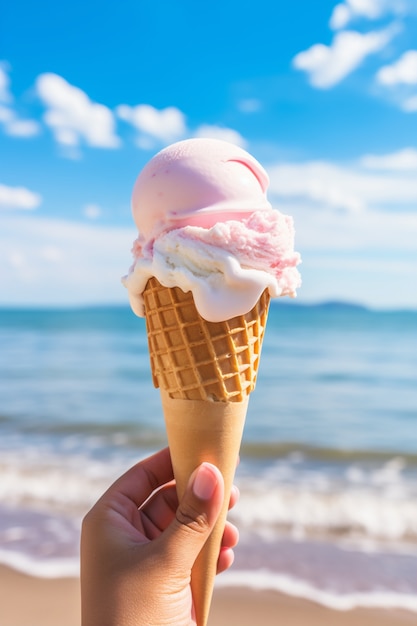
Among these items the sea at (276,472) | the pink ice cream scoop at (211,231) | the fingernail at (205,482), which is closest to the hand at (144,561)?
the fingernail at (205,482)

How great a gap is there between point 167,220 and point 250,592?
2670mm

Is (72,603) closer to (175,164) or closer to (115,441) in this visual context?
(175,164)

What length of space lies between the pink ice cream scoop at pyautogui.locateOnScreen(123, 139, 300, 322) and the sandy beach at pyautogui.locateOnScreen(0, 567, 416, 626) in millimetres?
2254

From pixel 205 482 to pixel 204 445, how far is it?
138mm

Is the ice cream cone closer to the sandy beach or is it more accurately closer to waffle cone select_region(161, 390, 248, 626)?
waffle cone select_region(161, 390, 248, 626)

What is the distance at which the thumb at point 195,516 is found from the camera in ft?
6.64

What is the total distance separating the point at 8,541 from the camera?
443cm

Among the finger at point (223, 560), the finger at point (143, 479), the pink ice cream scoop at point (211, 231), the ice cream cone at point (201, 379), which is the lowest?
the finger at point (223, 560)

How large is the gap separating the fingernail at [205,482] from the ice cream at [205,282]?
7 cm

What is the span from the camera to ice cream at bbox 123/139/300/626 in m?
2.04

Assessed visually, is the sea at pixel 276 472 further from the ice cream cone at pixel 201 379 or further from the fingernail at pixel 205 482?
the fingernail at pixel 205 482

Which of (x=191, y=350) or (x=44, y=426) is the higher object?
(x=191, y=350)

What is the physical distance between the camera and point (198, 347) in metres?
2.14

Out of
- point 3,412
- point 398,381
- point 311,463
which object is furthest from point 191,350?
point 398,381
